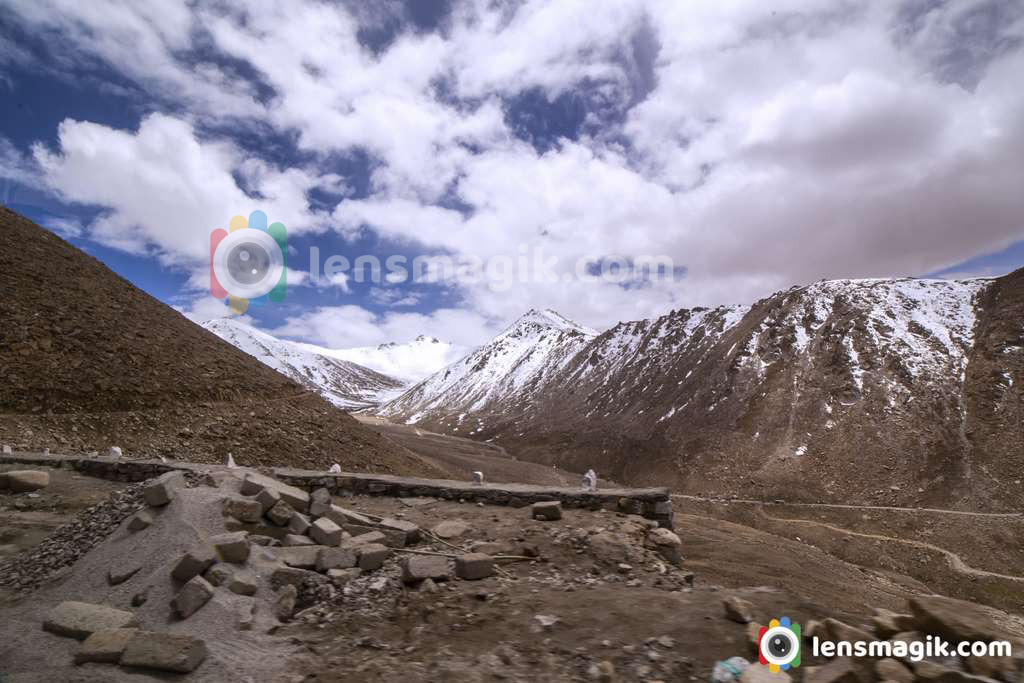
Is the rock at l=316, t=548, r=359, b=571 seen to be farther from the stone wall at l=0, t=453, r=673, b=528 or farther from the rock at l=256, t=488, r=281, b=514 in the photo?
the stone wall at l=0, t=453, r=673, b=528

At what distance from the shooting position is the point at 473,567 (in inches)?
273

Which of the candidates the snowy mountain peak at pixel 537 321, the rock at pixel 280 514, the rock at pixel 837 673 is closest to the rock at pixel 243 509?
the rock at pixel 280 514

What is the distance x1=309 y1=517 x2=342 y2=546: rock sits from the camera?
293 inches

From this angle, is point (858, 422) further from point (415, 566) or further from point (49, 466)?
point (49, 466)

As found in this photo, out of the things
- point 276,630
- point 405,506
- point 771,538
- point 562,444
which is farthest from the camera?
point 562,444

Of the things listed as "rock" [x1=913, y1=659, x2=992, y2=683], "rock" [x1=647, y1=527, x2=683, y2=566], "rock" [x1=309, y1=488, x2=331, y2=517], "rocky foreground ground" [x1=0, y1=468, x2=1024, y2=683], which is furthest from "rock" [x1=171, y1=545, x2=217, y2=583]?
"rock" [x1=913, y1=659, x2=992, y2=683]

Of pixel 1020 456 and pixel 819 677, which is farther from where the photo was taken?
pixel 1020 456

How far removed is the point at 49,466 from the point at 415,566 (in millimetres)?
→ 12984

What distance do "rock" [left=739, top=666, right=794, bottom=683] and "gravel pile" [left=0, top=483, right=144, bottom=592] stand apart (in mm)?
8327

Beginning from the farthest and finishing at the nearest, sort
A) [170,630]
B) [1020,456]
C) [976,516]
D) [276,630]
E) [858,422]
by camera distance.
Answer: [858,422], [1020,456], [976,516], [276,630], [170,630]

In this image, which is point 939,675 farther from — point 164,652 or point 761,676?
point 164,652

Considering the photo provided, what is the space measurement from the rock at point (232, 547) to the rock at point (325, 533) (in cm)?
113

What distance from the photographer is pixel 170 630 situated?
17.8 ft

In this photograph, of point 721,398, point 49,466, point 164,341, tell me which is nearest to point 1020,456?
point 721,398
